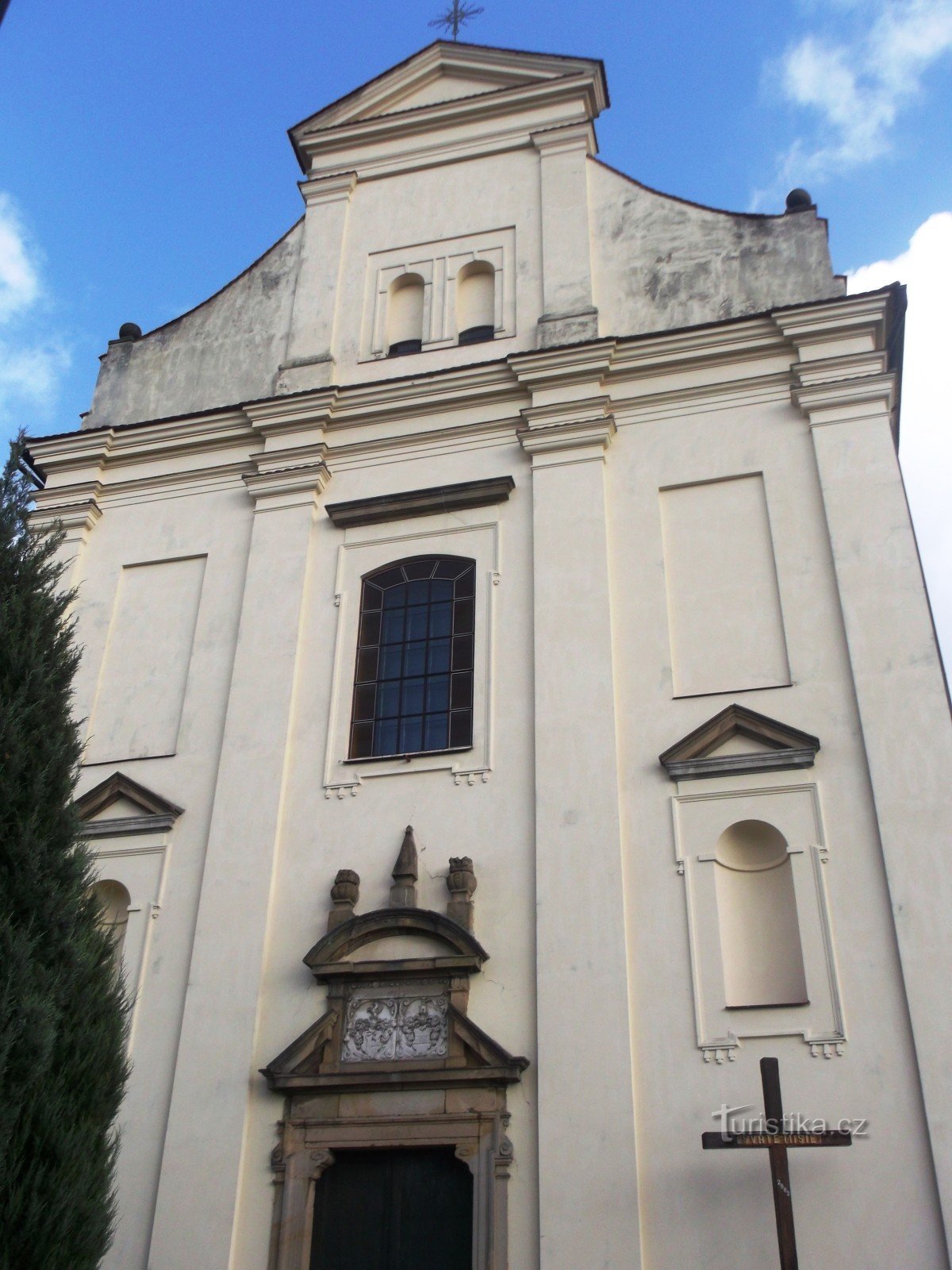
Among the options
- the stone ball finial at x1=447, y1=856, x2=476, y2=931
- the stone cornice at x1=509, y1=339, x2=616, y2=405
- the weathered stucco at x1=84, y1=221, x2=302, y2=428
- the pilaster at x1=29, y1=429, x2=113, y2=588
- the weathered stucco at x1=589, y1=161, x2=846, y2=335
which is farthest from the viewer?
the weathered stucco at x1=84, y1=221, x2=302, y2=428

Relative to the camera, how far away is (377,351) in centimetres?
1329

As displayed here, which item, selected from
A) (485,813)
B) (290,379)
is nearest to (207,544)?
(290,379)

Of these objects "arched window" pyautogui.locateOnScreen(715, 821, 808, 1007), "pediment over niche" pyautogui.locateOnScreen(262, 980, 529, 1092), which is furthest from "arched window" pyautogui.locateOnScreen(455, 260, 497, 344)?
"pediment over niche" pyautogui.locateOnScreen(262, 980, 529, 1092)

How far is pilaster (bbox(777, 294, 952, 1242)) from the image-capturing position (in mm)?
8352

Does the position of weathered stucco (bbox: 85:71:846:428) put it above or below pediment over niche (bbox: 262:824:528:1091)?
above

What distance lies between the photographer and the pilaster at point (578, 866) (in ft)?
27.3

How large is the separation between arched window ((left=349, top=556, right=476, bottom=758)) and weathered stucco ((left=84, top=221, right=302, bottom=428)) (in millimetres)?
3170

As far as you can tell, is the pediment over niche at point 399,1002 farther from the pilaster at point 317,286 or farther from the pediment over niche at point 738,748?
the pilaster at point 317,286

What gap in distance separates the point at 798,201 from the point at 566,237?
2.31m

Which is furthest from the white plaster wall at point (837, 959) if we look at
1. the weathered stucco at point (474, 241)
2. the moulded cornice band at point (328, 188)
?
the moulded cornice band at point (328, 188)

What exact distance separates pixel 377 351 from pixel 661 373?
3.06 metres

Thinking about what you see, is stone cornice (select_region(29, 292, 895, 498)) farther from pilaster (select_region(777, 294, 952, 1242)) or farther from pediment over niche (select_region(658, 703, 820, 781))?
pediment over niche (select_region(658, 703, 820, 781))

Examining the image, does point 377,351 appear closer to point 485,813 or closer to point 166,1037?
point 485,813

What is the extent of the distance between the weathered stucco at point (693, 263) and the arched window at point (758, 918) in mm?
5151
